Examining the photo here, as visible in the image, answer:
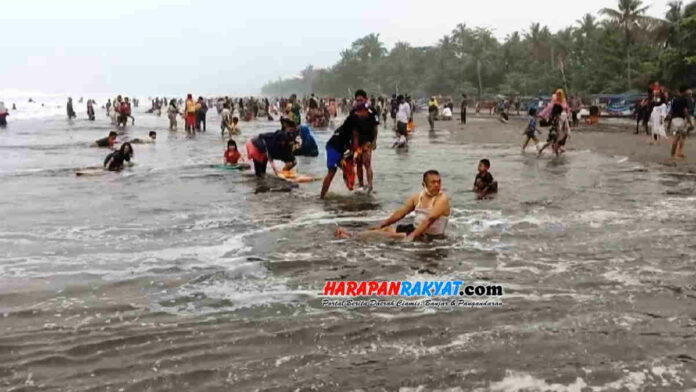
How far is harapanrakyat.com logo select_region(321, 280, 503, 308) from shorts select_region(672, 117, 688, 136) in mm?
11037

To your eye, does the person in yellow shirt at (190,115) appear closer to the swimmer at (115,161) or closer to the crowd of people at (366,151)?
the crowd of people at (366,151)

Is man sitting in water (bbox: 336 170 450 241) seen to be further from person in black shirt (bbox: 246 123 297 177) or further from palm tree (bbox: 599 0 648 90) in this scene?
palm tree (bbox: 599 0 648 90)

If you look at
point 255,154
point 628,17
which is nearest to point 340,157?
point 255,154

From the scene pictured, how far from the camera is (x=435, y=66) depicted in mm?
84125

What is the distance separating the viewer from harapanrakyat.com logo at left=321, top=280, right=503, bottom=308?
4.80 metres

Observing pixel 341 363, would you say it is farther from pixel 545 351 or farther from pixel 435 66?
pixel 435 66

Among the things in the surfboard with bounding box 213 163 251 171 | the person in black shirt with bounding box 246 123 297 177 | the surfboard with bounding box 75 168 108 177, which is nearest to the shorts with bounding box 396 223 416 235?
the person in black shirt with bounding box 246 123 297 177

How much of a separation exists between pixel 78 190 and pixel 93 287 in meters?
6.22

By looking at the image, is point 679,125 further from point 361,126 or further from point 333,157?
point 333,157

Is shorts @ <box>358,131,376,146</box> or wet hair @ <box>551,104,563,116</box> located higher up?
wet hair @ <box>551,104,563,116</box>

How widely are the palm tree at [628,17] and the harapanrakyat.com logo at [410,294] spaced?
39.0m

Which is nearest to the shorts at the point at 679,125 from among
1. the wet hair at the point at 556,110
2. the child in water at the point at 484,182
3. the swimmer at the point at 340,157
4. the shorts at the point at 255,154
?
the wet hair at the point at 556,110

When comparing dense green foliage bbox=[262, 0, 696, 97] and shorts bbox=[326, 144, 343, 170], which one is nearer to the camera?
shorts bbox=[326, 144, 343, 170]

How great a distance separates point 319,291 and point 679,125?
1211 cm
